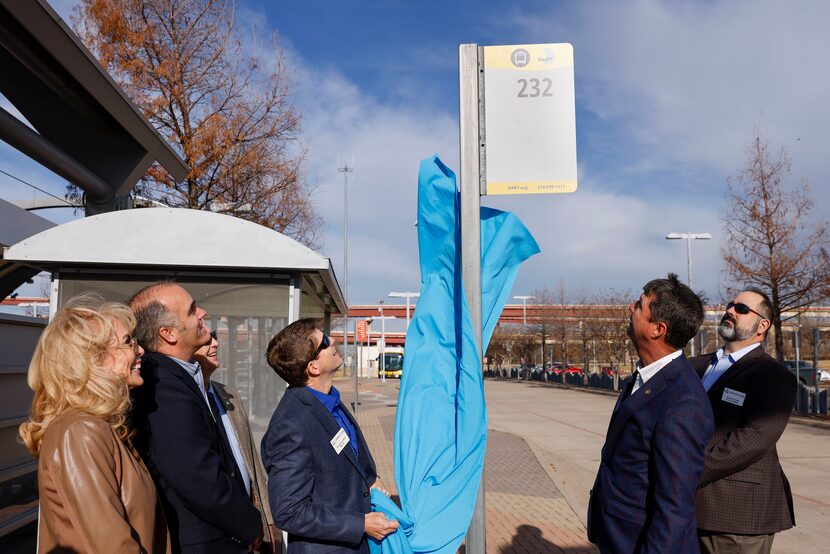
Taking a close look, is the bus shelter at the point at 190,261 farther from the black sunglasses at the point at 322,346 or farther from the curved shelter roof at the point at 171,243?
the black sunglasses at the point at 322,346

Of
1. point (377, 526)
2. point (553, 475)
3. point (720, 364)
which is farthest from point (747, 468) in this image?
point (553, 475)

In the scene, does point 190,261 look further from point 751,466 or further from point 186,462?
point 751,466

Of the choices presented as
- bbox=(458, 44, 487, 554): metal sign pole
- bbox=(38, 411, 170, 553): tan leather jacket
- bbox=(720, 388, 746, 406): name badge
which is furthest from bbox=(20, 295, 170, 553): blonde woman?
bbox=(720, 388, 746, 406): name badge

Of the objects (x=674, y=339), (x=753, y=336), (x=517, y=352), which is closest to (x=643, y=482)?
(x=674, y=339)

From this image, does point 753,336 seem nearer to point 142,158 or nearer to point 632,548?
point 632,548

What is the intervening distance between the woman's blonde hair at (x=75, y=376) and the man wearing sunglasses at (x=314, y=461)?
68cm

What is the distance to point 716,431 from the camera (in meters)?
3.40

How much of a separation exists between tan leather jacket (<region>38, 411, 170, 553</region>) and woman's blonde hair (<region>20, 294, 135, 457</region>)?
6 cm

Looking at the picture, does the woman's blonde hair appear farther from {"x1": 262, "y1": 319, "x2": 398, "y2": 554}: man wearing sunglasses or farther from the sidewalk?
the sidewalk

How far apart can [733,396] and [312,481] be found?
84.0 inches

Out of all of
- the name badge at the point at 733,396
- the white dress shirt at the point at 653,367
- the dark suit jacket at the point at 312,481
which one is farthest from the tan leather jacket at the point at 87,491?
the name badge at the point at 733,396

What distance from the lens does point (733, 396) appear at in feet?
11.2

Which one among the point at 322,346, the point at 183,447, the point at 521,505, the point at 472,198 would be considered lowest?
the point at 521,505

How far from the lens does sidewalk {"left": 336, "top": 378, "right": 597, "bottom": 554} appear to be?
6.48 metres
